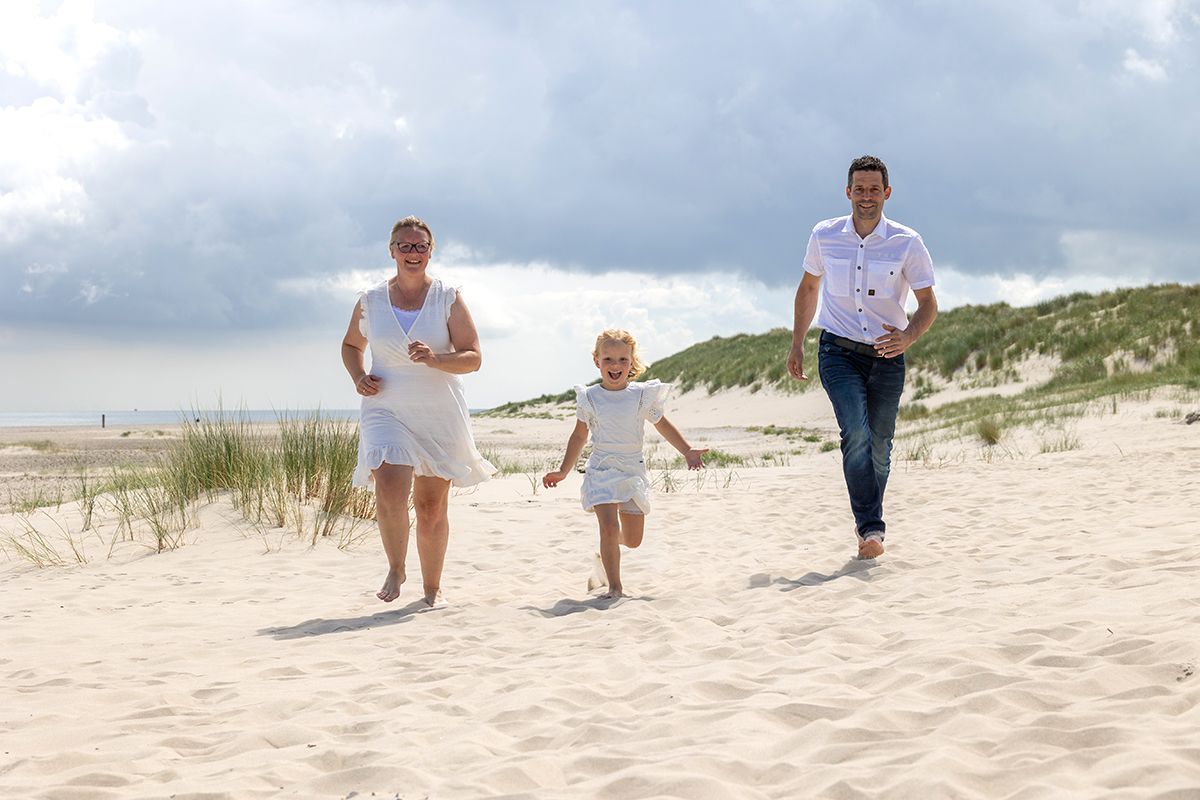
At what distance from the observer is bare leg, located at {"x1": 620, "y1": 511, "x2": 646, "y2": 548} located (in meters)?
5.60

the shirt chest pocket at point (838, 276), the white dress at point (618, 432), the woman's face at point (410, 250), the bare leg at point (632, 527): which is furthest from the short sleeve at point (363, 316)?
the shirt chest pocket at point (838, 276)

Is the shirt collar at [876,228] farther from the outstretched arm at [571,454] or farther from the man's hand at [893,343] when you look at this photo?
the outstretched arm at [571,454]

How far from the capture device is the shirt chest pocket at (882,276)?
581 centimetres

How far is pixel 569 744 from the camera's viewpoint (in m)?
3.08

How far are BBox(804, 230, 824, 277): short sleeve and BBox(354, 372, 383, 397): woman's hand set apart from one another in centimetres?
263

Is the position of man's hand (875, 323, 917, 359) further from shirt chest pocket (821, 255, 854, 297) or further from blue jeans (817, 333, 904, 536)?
shirt chest pocket (821, 255, 854, 297)

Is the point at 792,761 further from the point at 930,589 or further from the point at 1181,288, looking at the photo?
the point at 1181,288

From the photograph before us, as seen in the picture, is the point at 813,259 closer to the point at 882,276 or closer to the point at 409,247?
the point at 882,276

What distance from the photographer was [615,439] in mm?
5469

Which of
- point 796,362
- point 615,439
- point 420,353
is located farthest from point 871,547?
point 420,353

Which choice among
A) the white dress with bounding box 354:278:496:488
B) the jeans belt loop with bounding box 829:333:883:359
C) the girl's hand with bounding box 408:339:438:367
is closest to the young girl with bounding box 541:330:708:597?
the white dress with bounding box 354:278:496:488

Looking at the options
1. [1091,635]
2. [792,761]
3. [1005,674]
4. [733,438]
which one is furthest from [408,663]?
[733,438]

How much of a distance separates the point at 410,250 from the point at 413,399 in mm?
748

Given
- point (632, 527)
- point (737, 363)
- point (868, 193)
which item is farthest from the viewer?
point (737, 363)
